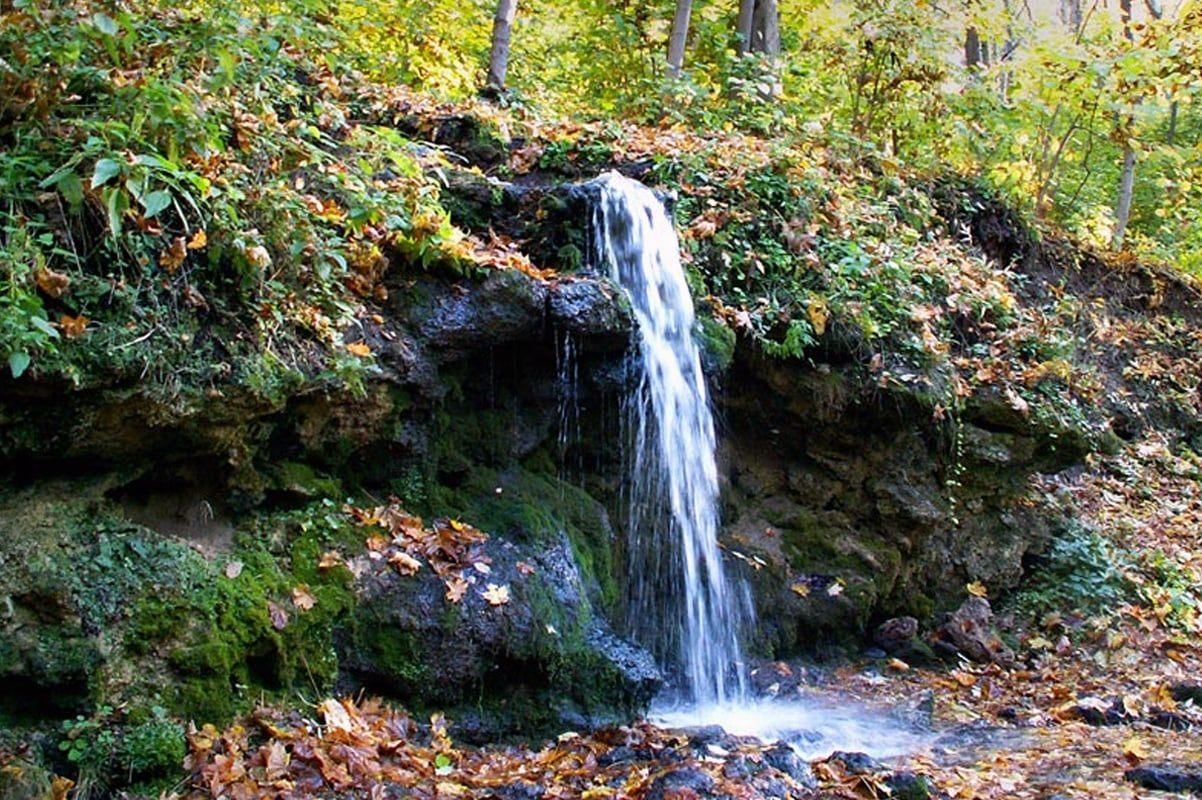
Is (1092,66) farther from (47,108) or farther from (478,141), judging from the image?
(47,108)

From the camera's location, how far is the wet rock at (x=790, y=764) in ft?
15.1

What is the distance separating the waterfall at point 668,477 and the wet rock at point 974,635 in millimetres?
2111

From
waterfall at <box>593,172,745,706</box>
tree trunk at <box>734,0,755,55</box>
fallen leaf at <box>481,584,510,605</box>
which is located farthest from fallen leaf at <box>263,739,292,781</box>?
tree trunk at <box>734,0,755,55</box>

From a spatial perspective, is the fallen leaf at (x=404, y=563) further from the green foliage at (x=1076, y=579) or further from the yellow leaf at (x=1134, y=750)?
the green foliage at (x=1076, y=579)

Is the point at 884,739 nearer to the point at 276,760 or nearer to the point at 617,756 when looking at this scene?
the point at 617,756

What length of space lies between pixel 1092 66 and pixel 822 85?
3662 millimetres

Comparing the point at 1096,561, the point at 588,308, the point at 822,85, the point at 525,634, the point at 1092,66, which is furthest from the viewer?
the point at 822,85

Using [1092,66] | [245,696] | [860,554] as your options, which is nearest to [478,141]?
[860,554]

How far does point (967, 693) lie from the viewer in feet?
23.6

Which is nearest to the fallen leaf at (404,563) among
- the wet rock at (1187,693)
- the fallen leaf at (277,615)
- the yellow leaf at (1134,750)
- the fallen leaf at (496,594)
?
the fallen leaf at (496,594)

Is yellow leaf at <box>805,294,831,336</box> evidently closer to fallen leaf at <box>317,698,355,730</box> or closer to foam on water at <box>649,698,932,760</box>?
foam on water at <box>649,698,932,760</box>

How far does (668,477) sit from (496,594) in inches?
78.3

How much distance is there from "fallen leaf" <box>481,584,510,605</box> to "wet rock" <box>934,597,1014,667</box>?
4393 millimetres

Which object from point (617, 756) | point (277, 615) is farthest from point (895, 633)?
point (277, 615)
